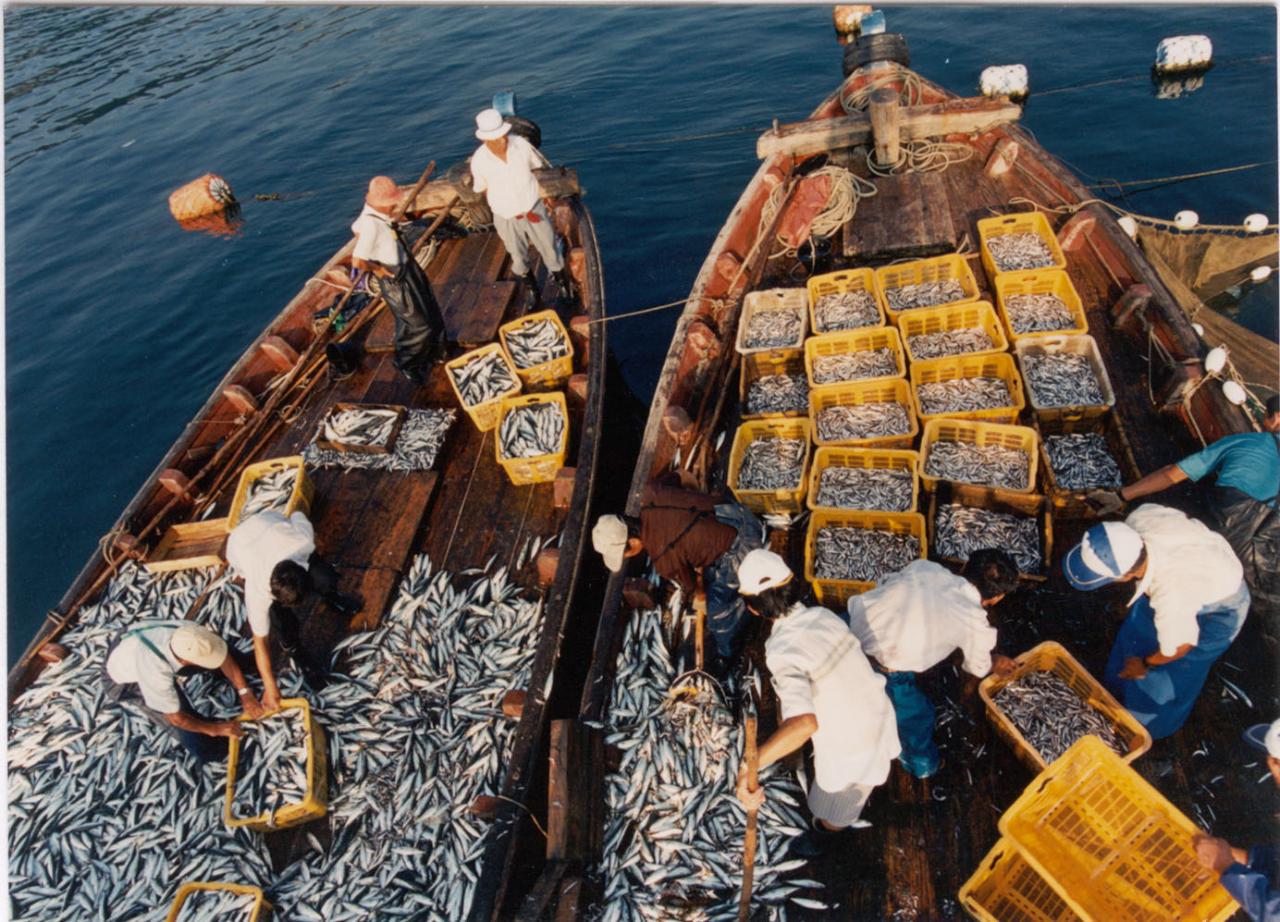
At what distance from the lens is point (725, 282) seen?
334 inches

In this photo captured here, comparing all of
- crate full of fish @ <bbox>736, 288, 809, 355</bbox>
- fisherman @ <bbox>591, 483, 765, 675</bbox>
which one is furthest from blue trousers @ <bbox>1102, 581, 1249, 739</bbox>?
crate full of fish @ <bbox>736, 288, 809, 355</bbox>

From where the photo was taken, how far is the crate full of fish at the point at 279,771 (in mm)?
5258

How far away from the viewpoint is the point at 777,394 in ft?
24.5

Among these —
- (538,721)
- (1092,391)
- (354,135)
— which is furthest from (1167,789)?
(354,135)

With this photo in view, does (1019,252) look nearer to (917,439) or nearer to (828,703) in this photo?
(917,439)

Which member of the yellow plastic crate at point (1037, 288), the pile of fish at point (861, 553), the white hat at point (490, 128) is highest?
the white hat at point (490, 128)

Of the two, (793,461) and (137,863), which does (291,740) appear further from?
(793,461)

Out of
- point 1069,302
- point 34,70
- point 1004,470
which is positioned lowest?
point 1004,470

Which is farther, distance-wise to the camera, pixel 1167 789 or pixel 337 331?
pixel 337 331

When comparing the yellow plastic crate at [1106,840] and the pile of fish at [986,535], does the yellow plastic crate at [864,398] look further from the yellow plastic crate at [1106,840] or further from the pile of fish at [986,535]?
the yellow plastic crate at [1106,840]

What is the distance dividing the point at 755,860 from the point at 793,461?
11.2ft

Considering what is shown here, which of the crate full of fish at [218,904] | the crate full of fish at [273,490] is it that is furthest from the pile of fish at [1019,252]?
the crate full of fish at [218,904]

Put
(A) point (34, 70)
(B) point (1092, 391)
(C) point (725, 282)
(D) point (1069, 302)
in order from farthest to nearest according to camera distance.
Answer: (A) point (34, 70), (C) point (725, 282), (D) point (1069, 302), (B) point (1092, 391)

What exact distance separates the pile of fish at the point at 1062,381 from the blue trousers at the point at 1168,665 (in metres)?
2.37
